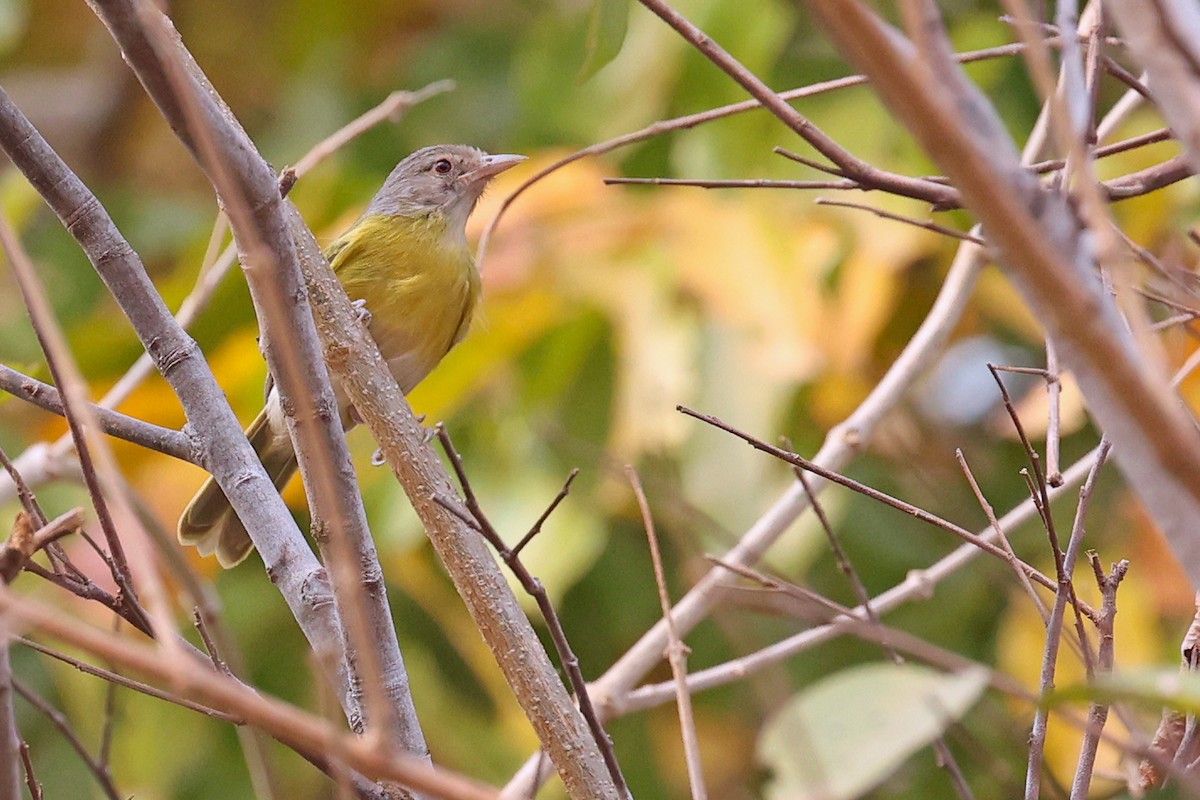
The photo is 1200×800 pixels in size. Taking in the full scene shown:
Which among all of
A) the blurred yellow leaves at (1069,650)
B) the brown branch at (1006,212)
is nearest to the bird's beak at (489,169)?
the blurred yellow leaves at (1069,650)

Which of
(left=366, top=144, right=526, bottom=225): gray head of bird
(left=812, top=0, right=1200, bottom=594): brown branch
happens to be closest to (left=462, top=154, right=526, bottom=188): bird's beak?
(left=366, top=144, right=526, bottom=225): gray head of bird

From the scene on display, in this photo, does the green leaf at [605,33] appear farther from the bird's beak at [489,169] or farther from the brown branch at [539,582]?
the bird's beak at [489,169]

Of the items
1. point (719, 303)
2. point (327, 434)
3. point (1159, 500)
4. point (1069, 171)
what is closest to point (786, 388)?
point (719, 303)

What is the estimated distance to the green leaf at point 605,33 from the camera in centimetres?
240

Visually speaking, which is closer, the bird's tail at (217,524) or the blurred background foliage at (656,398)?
the bird's tail at (217,524)

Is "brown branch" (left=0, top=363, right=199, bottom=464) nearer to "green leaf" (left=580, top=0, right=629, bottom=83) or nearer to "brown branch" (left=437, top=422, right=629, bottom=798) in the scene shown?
"brown branch" (left=437, top=422, right=629, bottom=798)

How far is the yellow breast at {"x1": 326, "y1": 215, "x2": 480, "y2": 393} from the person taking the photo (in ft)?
14.1

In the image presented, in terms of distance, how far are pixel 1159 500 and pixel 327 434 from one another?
136 centimetres

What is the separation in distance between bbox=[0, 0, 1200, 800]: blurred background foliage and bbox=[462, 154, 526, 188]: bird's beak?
0.94 feet

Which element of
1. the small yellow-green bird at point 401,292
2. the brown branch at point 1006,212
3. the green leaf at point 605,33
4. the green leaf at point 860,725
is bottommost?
the green leaf at point 860,725

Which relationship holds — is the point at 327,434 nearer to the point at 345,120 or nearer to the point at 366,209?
the point at 366,209

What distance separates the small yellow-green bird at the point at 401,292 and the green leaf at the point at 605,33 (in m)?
1.92

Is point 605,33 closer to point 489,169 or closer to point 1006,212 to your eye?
point 1006,212

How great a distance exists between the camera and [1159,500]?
1105mm
